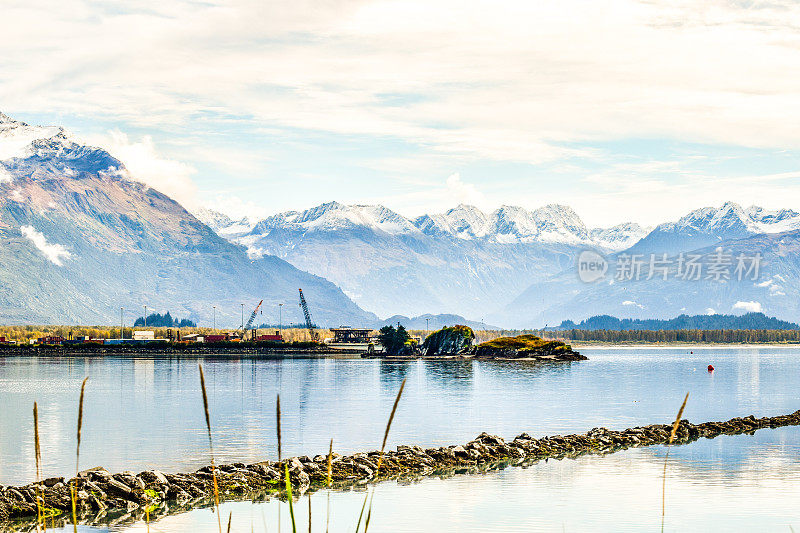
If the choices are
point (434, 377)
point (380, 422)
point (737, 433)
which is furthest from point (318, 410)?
point (434, 377)

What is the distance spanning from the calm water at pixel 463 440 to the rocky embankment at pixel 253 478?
2.42 meters

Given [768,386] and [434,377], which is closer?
[768,386]

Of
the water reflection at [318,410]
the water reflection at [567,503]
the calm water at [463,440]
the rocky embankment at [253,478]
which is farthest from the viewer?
the water reflection at [318,410]

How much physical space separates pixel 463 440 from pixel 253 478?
73.8 ft

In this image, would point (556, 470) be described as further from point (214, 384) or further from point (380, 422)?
→ point (214, 384)

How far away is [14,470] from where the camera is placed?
167 ft

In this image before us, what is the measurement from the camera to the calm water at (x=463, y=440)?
3812cm

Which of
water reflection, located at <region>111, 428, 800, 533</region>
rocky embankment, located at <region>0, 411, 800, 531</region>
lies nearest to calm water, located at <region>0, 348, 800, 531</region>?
water reflection, located at <region>111, 428, 800, 533</region>

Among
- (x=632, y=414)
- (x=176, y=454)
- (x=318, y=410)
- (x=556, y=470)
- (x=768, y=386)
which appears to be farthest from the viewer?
(x=768, y=386)

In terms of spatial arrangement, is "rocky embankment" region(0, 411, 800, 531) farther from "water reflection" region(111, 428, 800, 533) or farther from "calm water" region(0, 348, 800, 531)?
"calm water" region(0, 348, 800, 531)

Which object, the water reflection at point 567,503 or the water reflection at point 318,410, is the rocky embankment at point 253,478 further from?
the water reflection at point 318,410

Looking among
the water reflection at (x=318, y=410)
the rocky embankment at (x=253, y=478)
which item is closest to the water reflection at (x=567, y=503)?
the rocky embankment at (x=253, y=478)

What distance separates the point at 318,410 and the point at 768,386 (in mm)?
73970

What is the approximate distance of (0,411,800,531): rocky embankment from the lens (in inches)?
1533
